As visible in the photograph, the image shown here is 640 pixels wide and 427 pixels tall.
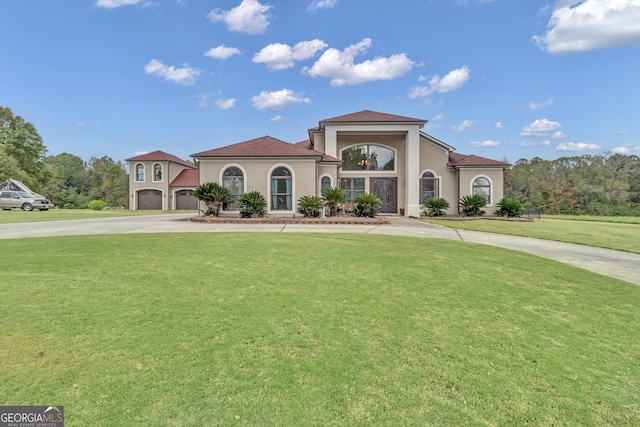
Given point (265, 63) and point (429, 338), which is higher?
point (265, 63)

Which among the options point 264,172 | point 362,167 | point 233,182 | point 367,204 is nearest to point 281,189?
point 264,172

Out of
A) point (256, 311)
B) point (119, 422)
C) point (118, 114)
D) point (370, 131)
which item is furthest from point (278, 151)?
point (118, 114)

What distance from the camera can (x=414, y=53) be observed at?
2672cm

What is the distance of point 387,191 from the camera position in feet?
80.5

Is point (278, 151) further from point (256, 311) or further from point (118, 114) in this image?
point (118, 114)

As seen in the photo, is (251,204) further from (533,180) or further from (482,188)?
(533,180)

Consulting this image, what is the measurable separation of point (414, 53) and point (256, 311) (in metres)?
28.7

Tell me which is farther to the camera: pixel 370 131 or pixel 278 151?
pixel 370 131

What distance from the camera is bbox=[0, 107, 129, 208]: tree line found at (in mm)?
42550

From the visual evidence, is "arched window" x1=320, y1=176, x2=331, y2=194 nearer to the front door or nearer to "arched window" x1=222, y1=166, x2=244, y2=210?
the front door

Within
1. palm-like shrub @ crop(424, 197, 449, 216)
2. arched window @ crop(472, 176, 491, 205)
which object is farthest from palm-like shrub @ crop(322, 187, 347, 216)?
arched window @ crop(472, 176, 491, 205)

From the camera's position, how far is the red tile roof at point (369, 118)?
2211 cm

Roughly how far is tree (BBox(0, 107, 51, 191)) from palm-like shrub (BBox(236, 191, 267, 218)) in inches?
1645

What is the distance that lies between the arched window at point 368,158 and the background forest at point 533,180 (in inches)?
1237
